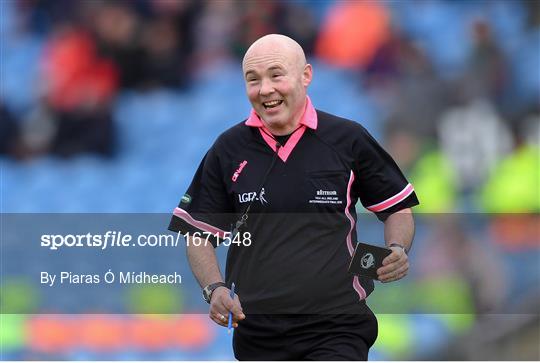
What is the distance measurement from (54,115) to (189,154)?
3.32 feet

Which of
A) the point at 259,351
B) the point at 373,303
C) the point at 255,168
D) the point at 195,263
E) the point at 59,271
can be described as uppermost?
the point at 59,271

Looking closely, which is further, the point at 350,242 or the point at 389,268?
the point at 350,242

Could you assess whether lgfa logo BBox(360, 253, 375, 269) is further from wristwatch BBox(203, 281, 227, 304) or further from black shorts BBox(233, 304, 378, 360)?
wristwatch BBox(203, 281, 227, 304)

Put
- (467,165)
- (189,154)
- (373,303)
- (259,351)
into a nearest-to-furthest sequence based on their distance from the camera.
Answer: (259,351)
(373,303)
(467,165)
(189,154)

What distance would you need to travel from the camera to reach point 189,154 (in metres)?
8.30

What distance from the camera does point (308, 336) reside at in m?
3.74

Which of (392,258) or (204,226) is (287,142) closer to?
(204,226)

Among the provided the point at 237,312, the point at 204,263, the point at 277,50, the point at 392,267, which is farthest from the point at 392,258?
the point at 277,50

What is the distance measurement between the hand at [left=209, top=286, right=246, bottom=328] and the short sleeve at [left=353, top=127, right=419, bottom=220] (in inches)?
22.9

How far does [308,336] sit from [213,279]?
0.36 metres

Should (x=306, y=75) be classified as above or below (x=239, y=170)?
above

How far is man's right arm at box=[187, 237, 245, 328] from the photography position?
3604 millimetres

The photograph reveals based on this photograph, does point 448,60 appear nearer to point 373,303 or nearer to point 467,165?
point 467,165

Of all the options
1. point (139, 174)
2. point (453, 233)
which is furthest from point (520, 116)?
point (139, 174)
